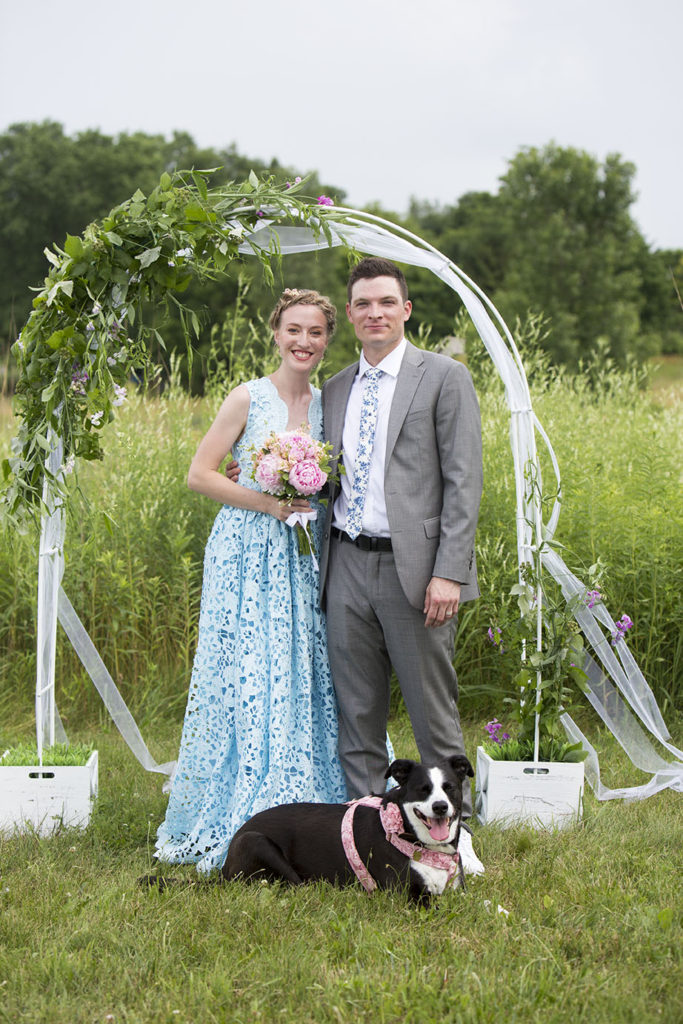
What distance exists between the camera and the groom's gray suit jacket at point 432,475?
3.25 metres

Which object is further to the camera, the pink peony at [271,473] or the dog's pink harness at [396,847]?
the pink peony at [271,473]

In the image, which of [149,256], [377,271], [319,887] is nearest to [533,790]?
[319,887]

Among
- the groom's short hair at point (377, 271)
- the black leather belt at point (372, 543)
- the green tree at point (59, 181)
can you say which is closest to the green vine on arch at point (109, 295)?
the groom's short hair at point (377, 271)

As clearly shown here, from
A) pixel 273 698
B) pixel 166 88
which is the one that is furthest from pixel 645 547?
pixel 166 88

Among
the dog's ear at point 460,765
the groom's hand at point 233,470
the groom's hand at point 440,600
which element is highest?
the groom's hand at point 233,470

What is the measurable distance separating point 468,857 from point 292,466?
148 centimetres

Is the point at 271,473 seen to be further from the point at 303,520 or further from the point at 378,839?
the point at 378,839

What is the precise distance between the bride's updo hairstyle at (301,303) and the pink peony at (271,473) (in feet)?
2.00

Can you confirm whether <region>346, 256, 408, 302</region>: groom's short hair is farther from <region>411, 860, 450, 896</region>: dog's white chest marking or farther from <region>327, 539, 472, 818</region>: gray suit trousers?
<region>411, 860, 450, 896</region>: dog's white chest marking

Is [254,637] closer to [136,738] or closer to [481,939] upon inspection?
[136,738]

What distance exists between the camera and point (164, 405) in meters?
5.81

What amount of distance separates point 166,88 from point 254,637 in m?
34.2

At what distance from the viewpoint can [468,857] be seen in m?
3.14

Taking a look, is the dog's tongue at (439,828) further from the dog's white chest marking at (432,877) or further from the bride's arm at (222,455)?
the bride's arm at (222,455)
